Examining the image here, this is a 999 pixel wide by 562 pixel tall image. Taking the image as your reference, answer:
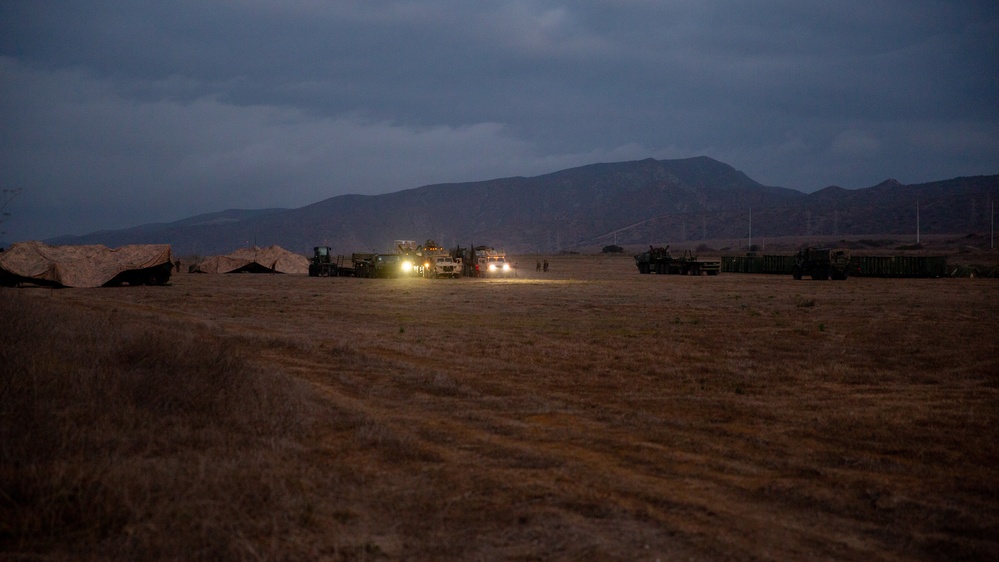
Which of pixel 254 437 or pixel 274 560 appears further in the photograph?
pixel 254 437

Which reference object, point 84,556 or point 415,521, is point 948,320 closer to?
point 415,521

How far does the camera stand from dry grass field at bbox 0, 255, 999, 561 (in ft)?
16.4

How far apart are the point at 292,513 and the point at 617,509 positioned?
233cm

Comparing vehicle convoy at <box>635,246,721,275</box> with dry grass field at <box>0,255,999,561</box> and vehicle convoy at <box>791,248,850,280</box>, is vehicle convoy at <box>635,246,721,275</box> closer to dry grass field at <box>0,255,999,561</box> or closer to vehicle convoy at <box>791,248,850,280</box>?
vehicle convoy at <box>791,248,850,280</box>

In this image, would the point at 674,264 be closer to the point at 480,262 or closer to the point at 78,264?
the point at 480,262

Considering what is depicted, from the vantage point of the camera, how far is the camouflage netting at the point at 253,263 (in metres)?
60.6

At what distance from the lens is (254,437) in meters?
7.21

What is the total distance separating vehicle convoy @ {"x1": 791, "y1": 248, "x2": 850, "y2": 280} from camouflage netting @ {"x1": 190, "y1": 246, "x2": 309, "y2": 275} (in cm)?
3828

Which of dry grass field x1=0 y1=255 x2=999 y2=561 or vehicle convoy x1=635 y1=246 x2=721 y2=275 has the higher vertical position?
vehicle convoy x1=635 y1=246 x2=721 y2=275

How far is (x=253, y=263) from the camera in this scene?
201ft

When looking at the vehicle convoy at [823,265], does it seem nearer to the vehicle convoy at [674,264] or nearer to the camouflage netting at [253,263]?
the vehicle convoy at [674,264]

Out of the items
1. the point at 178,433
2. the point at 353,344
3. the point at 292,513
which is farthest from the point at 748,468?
the point at 353,344

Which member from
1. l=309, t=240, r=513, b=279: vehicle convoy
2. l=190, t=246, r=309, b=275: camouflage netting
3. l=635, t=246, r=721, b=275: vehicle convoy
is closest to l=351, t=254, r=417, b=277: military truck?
l=309, t=240, r=513, b=279: vehicle convoy

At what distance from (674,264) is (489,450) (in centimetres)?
5326
